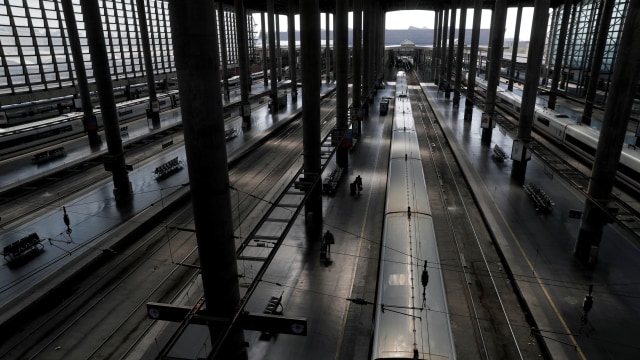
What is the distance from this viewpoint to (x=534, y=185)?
97.4ft

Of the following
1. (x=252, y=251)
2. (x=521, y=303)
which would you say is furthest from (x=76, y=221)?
(x=521, y=303)

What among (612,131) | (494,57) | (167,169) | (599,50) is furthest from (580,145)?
(167,169)

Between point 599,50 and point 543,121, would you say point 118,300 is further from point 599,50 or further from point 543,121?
point 599,50

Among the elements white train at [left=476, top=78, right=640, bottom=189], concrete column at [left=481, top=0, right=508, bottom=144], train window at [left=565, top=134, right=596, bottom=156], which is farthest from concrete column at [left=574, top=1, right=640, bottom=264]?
concrete column at [left=481, top=0, right=508, bottom=144]

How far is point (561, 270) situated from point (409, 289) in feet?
35.6

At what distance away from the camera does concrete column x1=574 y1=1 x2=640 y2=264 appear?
727 inches

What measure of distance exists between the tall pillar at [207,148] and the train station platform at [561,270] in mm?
12125

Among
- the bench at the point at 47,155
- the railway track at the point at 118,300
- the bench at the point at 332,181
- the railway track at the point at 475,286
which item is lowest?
the railway track at the point at 475,286

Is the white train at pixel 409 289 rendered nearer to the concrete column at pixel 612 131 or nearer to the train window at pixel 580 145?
the concrete column at pixel 612 131

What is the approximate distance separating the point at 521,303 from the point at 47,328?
20190 mm

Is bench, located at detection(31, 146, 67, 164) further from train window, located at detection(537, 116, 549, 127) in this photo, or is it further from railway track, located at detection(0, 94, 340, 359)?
train window, located at detection(537, 116, 549, 127)

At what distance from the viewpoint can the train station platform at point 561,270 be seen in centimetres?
1535

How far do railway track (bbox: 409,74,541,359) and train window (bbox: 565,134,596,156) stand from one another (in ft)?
38.9

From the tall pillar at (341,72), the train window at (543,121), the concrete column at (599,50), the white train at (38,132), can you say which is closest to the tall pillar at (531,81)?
the tall pillar at (341,72)
